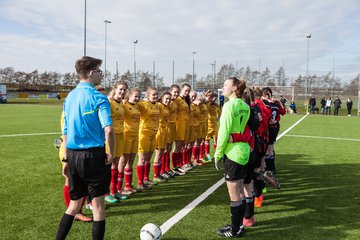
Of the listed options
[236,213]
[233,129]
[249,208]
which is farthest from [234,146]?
[249,208]

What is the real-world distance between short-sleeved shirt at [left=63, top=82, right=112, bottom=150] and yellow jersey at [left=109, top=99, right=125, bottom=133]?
7.04ft

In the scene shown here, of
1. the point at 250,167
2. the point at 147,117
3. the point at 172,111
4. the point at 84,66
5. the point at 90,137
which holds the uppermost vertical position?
the point at 84,66

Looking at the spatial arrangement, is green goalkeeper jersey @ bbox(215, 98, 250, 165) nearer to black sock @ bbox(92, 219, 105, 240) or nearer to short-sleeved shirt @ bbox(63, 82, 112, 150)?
short-sleeved shirt @ bbox(63, 82, 112, 150)

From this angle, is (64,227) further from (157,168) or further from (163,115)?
(163,115)

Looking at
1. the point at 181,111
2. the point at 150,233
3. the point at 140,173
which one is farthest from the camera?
the point at 181,111

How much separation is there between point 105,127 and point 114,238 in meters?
1.71

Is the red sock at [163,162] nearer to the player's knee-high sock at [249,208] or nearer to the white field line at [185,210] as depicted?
the white field line at [185,210]

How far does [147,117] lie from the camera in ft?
21.2

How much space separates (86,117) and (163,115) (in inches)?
154

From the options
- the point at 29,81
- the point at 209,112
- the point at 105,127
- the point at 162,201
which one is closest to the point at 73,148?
the point at 105,127

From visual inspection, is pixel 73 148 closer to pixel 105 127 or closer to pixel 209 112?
pixel 105 127

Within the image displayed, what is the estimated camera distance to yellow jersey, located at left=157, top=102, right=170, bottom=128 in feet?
23.1

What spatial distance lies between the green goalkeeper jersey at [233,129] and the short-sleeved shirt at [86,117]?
148cm

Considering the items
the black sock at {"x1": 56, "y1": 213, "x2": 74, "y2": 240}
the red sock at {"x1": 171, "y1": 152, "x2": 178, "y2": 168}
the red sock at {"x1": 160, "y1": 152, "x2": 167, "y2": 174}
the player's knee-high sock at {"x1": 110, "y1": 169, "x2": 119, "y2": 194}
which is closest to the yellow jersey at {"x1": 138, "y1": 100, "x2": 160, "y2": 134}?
the player's knee-high sock at {"x1": 110, "y1": 169, "x2": 119, "y2": 194}
